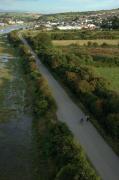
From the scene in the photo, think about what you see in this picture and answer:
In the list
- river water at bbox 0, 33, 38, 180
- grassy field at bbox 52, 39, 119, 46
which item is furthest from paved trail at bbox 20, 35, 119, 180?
grassy field at bbox 52, 39, 119, 46

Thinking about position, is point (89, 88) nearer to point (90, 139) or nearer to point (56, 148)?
point (90, 139)

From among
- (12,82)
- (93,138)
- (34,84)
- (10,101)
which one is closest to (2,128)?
(93,138)

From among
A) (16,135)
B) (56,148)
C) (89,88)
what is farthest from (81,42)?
(56,148)

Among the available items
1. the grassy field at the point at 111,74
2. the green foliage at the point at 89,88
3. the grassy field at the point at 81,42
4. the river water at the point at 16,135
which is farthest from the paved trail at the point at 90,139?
the grassy field at the point at 81,42

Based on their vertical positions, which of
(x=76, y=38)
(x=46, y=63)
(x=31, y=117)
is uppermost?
(x=31, y=117)

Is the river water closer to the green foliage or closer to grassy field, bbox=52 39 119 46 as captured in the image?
the green foliage

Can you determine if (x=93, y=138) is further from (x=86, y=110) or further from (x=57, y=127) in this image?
(x=86, y=110)
